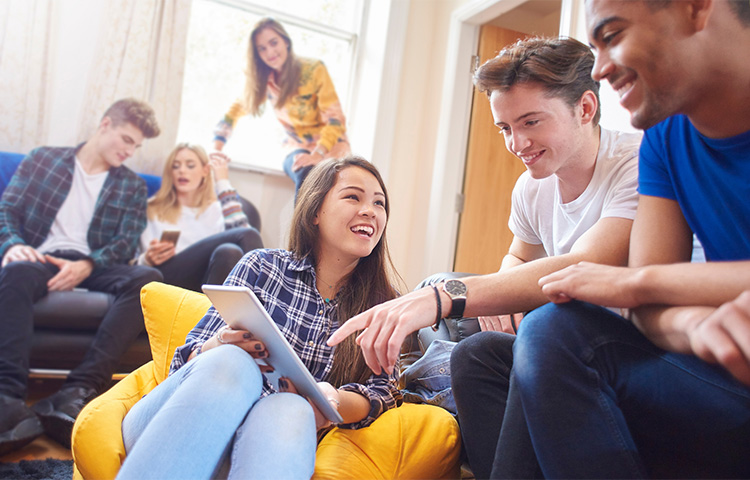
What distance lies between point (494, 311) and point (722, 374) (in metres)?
0.36

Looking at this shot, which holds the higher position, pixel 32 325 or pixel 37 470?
pixel 32 325

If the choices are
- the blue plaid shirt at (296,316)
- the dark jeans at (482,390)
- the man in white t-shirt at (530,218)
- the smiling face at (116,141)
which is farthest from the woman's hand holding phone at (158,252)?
the dark jeans at (482,390)

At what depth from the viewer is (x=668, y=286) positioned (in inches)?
31.0

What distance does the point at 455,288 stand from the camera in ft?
3.35

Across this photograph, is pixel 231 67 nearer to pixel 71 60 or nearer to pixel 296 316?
pixel 71 60

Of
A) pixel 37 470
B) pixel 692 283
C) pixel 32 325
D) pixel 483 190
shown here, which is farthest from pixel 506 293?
pixel 483 190

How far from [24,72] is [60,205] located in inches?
33.0

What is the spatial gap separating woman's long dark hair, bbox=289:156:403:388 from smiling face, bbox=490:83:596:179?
0.39m

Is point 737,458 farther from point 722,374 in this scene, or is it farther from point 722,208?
point 722,208

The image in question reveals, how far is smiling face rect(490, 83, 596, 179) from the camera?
145 centimetres

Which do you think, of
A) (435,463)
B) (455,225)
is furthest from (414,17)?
(435,463)

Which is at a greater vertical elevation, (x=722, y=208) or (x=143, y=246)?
(x=722, y=208)

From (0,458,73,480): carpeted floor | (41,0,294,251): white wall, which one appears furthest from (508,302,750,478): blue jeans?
(41,0,294,251): white wall

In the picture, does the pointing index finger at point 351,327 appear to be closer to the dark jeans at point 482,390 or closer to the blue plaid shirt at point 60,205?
the dark jeans at point 482,390
